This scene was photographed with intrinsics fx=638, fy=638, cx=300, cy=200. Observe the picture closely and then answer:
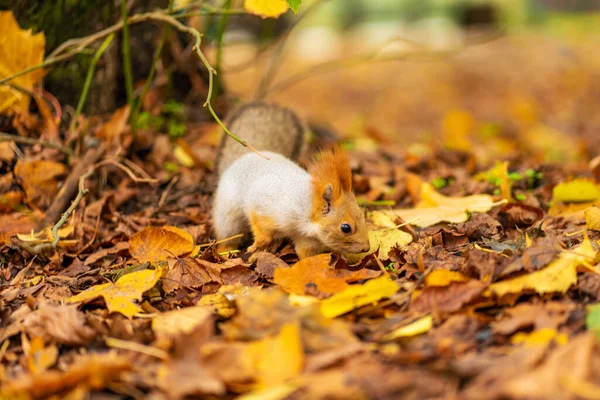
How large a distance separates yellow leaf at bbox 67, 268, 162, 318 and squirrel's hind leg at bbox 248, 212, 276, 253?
52cm

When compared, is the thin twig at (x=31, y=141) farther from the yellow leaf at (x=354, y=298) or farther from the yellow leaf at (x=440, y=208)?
the yellow leaf at (x=354, y=298)

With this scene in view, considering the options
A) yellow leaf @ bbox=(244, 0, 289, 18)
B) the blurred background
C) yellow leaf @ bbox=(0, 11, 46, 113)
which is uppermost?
yellow leaf @ bbox=(244, 0, 289, 18)

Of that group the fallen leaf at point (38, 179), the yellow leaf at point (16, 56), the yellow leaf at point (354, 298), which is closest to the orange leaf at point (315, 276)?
the yellow leaf at point (354, 298)

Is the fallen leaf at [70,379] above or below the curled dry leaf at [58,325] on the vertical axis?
above

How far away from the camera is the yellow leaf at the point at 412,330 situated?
1789 millimetres

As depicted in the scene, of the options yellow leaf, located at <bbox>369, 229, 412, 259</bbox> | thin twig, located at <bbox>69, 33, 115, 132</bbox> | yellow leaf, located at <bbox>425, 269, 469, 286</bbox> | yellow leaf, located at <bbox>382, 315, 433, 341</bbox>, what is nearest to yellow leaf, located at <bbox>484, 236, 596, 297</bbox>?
yellow leaf, located at <bbox>425, 269, 469, 286</bbox>

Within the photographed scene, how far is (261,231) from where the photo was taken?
2684 mm

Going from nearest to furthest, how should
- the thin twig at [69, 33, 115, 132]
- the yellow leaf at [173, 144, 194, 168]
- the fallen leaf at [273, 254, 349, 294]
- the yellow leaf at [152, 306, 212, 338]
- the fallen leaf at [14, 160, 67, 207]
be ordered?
the yellow leaf at [152, 306, 212, 338] < the fallen leaf at [273, 254, 349, 294] < the fallen leaf at [14, 160, 67, 207] < the thin twig at [69, 33, 115, 132] < the yellow leaf at [173, 144, 194, 168]

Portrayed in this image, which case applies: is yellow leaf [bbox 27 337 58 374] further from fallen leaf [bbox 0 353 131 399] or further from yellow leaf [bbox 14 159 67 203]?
yellow leaf [bbox 14 159 67 203]

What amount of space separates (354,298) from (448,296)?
0.97 feet

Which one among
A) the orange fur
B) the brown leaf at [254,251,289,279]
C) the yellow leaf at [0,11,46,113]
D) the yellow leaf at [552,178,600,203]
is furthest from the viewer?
the yellow leaf at [0,11,46,113]

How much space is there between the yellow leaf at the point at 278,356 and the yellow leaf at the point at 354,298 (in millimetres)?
249

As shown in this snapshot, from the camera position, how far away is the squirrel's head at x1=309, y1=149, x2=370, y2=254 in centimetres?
250

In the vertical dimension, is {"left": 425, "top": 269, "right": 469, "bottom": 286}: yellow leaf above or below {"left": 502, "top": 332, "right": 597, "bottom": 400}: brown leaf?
below
